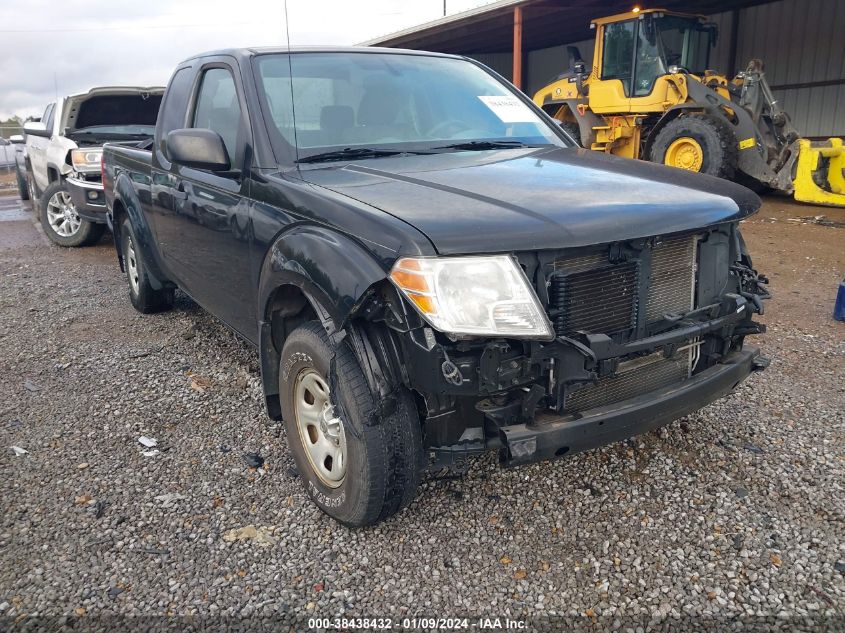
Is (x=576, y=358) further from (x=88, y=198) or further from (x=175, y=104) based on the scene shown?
(x=88, y=198)

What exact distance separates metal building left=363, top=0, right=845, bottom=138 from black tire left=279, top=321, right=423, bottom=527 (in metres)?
13.3

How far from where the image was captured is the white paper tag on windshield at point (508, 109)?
12.2ft

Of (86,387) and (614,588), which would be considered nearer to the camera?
(614,588)

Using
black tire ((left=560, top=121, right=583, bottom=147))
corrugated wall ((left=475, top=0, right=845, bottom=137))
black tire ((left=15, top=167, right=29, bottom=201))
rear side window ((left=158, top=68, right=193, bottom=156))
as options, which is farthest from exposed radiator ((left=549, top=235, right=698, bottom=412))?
corrugated wall ((left=475, top=0, right=845, bottom=137))

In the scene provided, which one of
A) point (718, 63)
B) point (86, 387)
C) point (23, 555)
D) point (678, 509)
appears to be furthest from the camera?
point (718, 63)

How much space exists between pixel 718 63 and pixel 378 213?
19.6 metres

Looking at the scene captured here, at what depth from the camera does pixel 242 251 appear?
320cm

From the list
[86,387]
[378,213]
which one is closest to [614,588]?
[378,213]

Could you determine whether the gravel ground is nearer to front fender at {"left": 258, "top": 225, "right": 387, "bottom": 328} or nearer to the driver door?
front fender at {"left": 258, "top": 225, "right": 387, "bottom": 328}

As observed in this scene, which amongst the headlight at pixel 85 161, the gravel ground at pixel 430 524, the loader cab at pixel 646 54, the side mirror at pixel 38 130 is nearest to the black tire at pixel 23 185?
the side mirror at pixel 38 130

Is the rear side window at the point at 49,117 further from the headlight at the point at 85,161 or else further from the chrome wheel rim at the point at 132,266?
the chrome wheel rim at the point at 132,266

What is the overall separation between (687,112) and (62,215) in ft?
30.9

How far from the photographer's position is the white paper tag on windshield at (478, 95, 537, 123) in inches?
146

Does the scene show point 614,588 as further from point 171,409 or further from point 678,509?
point 171,409
